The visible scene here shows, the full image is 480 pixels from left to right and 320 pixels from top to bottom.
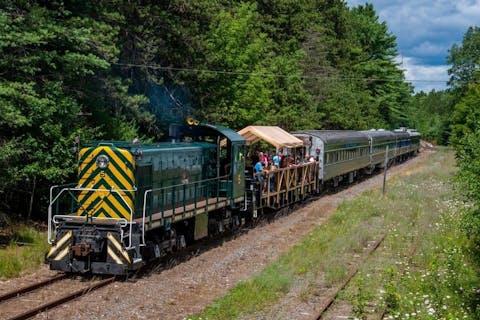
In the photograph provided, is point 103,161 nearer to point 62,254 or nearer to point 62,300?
point 62,254

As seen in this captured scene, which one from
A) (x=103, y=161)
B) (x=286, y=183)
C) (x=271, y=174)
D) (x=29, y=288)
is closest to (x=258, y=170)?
(x=271, y=174)

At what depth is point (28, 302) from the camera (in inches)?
434

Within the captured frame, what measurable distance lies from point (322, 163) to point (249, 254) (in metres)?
13.2

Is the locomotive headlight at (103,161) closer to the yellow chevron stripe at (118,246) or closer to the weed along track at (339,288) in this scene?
the yellow chevron stripe at (118,246)

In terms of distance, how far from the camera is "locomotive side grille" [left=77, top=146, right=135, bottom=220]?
13320 mm

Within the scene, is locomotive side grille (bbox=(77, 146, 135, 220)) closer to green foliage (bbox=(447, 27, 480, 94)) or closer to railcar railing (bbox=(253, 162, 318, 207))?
railcar railing (bbox=(253, 162, 318, 207))

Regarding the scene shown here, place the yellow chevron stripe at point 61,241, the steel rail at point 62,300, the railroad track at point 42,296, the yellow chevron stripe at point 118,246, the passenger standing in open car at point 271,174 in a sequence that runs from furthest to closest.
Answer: the passenger standing in open car at point 271,174 < the yellow chevron stripe at point 61,241 < the yellow chevron stripe at point 118,246 < the railroad track at point 42,296 < the steel rail at point 62,300

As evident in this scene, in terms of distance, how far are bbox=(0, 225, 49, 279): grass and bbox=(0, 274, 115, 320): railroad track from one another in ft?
3.53

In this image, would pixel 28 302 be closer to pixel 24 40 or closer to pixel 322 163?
pixel 24 40

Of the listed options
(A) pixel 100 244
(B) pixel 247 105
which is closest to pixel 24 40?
(A) pixel 100 244

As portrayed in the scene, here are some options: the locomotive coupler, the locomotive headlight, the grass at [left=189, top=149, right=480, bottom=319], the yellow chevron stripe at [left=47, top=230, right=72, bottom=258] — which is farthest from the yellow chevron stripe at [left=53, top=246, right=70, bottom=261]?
the grass at [left=189, top=149, right=480, bottom=319]

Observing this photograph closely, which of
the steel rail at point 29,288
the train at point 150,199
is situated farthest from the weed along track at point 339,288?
the steel rail at point 29,288

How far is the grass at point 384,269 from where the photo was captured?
10.6 metres

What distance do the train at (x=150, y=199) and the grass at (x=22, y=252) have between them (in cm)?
58
